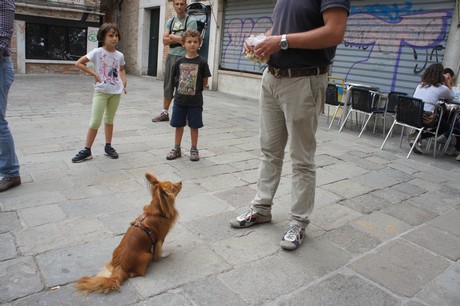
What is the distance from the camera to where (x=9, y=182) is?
3557 millimetres

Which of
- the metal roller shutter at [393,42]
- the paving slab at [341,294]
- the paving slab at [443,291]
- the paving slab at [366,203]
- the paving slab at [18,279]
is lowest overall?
the paving slab at [18,279]

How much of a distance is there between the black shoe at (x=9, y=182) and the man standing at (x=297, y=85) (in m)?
2.40

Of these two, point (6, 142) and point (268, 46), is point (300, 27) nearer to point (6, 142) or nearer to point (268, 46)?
point (268, 46)

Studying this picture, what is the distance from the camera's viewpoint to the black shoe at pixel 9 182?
349 centimetres

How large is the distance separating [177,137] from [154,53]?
12.6 metres

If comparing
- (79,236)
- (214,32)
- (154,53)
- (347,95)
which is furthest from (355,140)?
(154,53)

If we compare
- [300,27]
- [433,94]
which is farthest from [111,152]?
[433,94]

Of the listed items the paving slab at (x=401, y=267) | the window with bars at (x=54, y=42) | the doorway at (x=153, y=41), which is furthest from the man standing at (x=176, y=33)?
the window with bars at (x=54, y=42)

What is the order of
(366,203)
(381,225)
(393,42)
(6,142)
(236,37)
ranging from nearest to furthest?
(381,225)
(6,142)
(366,203)
(393,42)
(236,37)

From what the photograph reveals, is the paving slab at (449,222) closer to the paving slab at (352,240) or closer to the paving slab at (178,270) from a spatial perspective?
the paving slab at (352,240)

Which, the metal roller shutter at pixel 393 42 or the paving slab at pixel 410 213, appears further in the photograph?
the metal roller shutter at pixel 393 42

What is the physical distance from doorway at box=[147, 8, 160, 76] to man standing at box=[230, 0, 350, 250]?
14.3m

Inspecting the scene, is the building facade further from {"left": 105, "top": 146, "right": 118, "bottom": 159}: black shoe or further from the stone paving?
{"left": 105, "top": 146, "right": 118, "bottom": 159}: black shoe

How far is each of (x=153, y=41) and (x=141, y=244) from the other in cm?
1535
